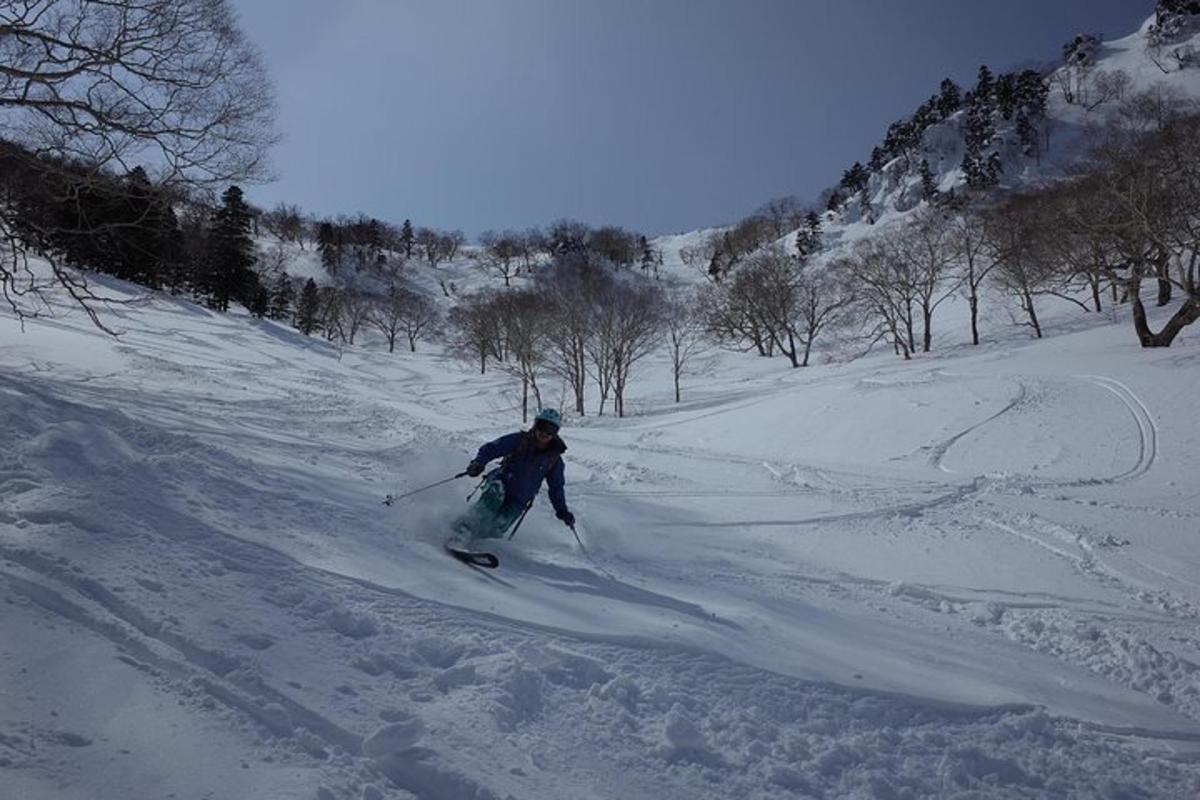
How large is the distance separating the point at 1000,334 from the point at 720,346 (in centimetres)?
2219

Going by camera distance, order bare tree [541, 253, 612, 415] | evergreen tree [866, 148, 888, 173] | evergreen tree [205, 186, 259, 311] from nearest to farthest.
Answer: bare tree [541, 253, 612, 415]
evergreen tree [205, 186, 259, 311]
evergreen tree [866, 148, 888, 173]

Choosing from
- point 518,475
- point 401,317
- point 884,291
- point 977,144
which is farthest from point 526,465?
Answer: point 977,144

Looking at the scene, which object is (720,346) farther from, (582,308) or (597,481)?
(597,481)

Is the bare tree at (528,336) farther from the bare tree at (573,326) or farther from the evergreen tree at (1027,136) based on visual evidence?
the evergreen tree at (1027,136)

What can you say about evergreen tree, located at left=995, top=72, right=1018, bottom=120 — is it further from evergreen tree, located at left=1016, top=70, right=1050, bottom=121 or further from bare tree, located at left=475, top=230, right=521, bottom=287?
bare tree, located at left=475, top=230, right=521, bottom=287

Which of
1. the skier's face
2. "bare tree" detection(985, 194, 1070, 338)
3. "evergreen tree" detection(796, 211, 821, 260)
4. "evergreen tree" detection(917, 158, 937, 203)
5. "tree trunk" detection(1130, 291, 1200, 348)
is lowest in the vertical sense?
the skier's face

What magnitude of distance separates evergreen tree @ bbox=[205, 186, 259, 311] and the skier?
51776mm

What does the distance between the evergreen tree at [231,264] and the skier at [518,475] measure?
5178 cm

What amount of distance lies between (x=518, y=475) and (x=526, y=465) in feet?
0.45

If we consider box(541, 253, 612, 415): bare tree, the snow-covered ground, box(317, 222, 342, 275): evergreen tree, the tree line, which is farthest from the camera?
box(317, 222, 342, 275): evergreen tree

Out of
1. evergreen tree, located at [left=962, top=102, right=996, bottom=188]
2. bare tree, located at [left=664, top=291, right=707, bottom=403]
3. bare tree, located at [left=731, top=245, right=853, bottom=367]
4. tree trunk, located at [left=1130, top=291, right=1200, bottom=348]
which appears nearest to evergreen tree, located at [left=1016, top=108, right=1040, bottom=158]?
evergreen tree, located at [left=962, top=102, right=996, bottom=188]

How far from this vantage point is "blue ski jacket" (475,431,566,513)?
6.11m

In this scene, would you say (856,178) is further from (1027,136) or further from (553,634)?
(553,634)

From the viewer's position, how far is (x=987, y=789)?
9.60 feet
